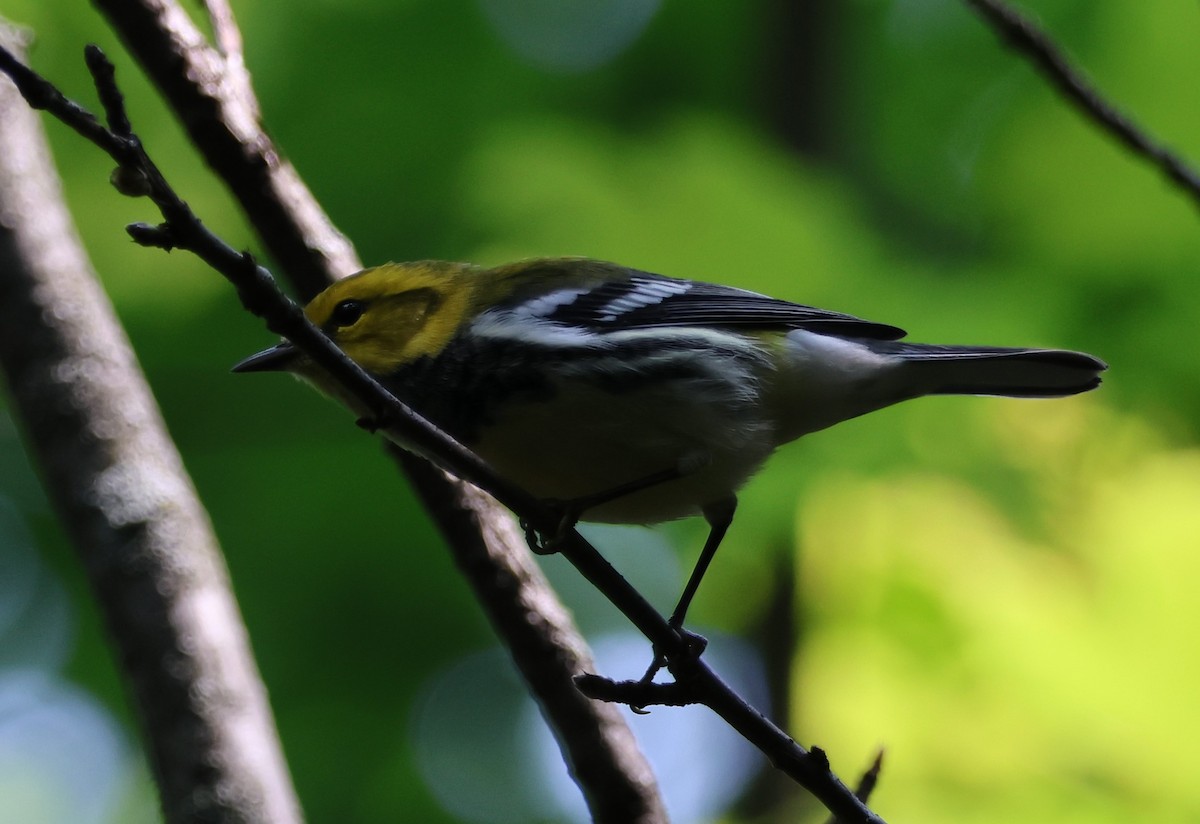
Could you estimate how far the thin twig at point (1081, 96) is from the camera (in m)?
2.27

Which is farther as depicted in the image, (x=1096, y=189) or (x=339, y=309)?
(x=1096, y=189)

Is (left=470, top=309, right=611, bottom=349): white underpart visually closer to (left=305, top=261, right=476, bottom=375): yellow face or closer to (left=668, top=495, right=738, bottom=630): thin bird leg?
(left=305, top=261, right=476, bottom=375): yellow face

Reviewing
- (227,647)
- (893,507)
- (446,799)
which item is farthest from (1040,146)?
(446,799)

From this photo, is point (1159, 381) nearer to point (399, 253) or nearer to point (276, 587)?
point (399, 253)

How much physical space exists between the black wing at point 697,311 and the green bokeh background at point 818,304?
1.18ft

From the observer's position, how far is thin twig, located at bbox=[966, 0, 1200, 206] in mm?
2273

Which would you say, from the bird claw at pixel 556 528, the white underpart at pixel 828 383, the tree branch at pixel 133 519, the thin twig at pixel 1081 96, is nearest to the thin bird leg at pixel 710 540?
the white underpart at pixel 828 383

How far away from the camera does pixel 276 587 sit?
165 inches

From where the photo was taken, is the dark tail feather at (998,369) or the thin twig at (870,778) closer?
the thin twig at (870,778)

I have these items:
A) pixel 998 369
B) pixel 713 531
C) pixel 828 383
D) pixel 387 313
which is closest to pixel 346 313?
pixel 387 313

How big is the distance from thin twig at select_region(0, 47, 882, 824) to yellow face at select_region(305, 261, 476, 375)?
650 millimetres

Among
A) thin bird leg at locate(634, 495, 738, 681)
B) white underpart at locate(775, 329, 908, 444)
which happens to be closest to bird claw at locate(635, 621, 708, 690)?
thin bird leg at locate(634, 495, 738, 681)

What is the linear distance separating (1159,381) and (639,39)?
2.35 meters

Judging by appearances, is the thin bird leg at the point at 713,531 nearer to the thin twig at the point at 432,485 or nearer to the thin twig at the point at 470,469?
the thin twig at the point at 432,485
